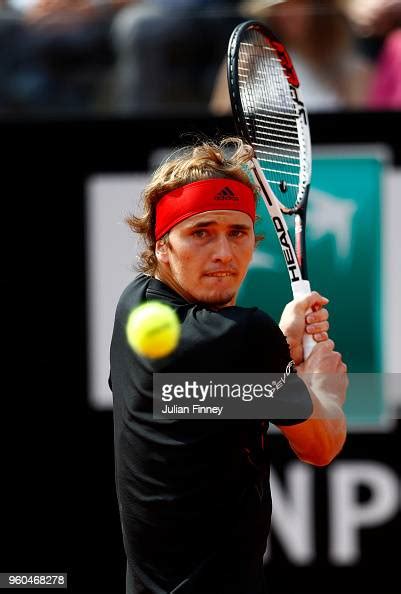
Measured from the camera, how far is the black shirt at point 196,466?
175 cm

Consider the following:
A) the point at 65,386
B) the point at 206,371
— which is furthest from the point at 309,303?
the point at 65,386

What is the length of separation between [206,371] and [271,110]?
0.54 m

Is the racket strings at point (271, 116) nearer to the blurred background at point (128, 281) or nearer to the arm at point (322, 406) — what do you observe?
the arm at point (322, 406)

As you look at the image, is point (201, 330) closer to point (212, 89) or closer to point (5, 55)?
point (212, 89)

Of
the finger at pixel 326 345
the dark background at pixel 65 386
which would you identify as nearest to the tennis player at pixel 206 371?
the finger at pixel 326 345

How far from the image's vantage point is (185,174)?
1784 millimetres

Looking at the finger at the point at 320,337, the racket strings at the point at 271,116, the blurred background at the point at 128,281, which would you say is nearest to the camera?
the finger at the point at 320,337

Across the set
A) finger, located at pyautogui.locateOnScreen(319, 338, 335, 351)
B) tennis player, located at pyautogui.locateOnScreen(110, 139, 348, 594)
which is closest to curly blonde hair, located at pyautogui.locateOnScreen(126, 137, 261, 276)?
tennis player, located at pyautogui.locateOnScreen(110, 139, 348, 594)

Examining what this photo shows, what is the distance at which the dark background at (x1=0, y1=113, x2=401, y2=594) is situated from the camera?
341 centimetres

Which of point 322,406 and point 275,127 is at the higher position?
point 275,127

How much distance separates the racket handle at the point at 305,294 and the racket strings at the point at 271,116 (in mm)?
153

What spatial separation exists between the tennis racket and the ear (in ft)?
0.64

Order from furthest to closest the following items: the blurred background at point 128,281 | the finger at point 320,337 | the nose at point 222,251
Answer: the blurred background at point 128,281
the finger at point 320,337
the nose at point 222,251

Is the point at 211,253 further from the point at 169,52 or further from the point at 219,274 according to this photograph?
the point at 169,52
